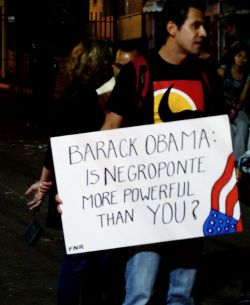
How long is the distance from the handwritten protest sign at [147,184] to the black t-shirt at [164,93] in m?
0.08

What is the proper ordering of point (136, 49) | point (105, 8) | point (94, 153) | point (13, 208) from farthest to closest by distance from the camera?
point (105, 8)
point (13, 208)
point (136, 49)
point (94, 153)

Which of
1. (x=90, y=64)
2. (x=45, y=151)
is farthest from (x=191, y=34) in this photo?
(x=45, y=151)

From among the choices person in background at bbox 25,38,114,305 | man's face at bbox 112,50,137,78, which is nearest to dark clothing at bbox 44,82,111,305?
person in background at bbox 25,38,114,305

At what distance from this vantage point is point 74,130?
4910mm

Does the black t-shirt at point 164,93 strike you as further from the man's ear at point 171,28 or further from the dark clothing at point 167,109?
the man's ear at point 171,28

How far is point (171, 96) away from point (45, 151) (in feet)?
31.1

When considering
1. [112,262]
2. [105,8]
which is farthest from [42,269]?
[105,8]

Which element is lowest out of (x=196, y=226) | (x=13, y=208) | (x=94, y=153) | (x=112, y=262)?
(x=13, y=208)

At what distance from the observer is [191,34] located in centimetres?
465

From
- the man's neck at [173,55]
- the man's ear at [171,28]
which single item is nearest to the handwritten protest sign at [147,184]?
the man's neck at [173,55]

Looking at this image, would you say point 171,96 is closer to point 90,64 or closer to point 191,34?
point 191,34

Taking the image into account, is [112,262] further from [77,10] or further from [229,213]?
[77,10]

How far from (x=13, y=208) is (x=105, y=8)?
1507cm

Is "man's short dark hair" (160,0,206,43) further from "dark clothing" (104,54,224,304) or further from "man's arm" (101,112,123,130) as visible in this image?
"man's arm" (101,112,123,130)
